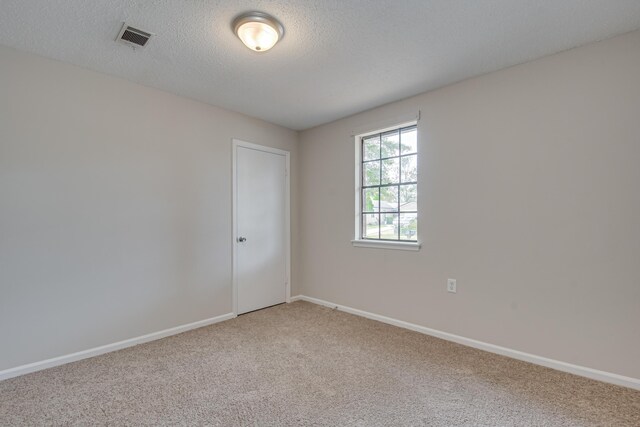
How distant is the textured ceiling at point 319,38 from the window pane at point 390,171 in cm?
77

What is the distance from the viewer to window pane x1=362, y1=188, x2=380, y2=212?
3.61 metres

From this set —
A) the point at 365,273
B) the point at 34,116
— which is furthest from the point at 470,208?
the point at 34,116

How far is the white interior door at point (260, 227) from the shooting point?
12.1 feet

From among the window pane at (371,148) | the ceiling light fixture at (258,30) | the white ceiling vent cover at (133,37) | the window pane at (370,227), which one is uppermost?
the white ceiling vent cover at (133,37)

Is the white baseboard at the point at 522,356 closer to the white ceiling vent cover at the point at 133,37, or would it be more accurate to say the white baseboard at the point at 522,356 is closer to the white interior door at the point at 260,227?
the white interior door at the point at 260,227

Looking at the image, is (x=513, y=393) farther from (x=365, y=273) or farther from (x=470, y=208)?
(x=365, y=273)

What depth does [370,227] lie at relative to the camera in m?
3.70

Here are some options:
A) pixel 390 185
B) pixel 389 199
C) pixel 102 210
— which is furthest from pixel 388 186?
pixel 102 210

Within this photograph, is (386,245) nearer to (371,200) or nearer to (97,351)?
(371,200)

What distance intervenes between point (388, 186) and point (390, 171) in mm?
170

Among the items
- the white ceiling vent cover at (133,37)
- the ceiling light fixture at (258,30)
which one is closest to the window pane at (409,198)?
the ceiling light fixture at (258,30)

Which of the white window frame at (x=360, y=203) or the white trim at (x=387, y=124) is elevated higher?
the white trim at (x=387, y=124)

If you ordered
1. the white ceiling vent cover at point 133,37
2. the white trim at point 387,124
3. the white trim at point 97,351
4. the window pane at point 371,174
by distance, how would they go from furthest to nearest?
the window pane at point 371,174, the white trim at point 387,124, the white trim at point 97,351, the white ceiling vent cover at point 133,37

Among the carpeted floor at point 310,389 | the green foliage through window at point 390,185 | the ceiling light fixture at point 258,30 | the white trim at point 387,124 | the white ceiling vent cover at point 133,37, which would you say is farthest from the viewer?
the green foliage through window at point 390,185
